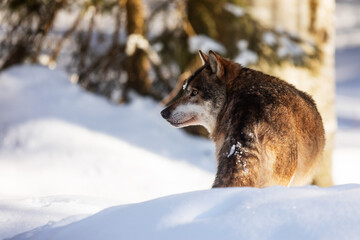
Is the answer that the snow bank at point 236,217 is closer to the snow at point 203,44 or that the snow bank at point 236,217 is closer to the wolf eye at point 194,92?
the wolf eye at point 194,92

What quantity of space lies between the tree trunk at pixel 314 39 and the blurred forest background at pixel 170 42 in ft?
0.05

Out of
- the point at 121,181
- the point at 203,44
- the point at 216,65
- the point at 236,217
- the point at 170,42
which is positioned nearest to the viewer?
the point at 236,217

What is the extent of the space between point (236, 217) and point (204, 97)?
174 cm

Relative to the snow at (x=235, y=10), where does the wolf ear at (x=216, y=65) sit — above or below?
below

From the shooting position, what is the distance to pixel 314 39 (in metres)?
6.68

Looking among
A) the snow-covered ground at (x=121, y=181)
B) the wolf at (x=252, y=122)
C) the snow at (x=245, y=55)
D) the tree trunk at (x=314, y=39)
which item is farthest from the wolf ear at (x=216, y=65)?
the tree trunk at (x=314, y=39)

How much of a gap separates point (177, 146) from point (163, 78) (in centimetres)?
139

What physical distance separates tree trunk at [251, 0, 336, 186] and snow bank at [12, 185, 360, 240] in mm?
4164

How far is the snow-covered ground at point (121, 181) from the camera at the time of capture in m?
2.14

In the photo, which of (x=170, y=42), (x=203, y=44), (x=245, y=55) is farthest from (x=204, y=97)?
(x=170, y=42)

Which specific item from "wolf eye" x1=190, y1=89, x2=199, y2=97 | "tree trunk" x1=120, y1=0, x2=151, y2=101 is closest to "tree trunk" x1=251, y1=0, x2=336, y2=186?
"tree trunk" x1=120, y1=0, x2=151, y2=101

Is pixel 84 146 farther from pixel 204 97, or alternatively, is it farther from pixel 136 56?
pixel 204 97

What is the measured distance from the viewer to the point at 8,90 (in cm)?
700

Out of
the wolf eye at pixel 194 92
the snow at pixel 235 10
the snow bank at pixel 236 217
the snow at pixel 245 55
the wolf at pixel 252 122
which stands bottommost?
the snow bank at pixel 236 217
